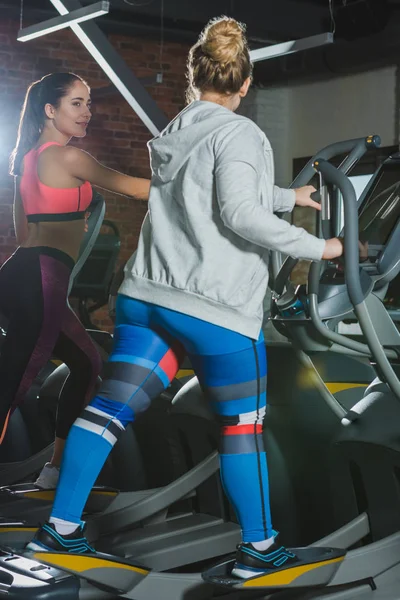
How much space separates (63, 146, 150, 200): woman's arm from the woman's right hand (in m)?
0.70

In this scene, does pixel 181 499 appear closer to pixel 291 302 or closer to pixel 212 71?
pixel 291 302

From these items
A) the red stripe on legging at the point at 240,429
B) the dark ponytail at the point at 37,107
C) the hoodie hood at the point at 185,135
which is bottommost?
the red stripe on legging at the point at 240,429

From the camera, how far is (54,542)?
215 centimetres

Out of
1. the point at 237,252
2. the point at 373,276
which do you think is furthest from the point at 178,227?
the point at 373,276

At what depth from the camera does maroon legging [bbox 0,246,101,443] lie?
291cm

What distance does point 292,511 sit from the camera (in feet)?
8.92

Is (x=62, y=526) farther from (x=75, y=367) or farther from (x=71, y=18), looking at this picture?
(x=71, y=18)

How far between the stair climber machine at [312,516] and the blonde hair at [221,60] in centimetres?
32

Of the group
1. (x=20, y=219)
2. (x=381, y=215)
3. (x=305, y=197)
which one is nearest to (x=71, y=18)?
(x=20, y=219)

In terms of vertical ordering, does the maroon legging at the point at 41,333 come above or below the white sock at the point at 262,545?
above

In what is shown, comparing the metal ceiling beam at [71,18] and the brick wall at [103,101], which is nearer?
the metal ceiling beam at [71,18]

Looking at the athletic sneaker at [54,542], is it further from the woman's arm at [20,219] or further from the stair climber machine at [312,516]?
the woman's arm at [20,219]

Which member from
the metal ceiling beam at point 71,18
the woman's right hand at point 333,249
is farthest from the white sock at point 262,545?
the metal ceiling beam at point 71,18

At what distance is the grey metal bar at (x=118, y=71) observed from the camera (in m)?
5.15
